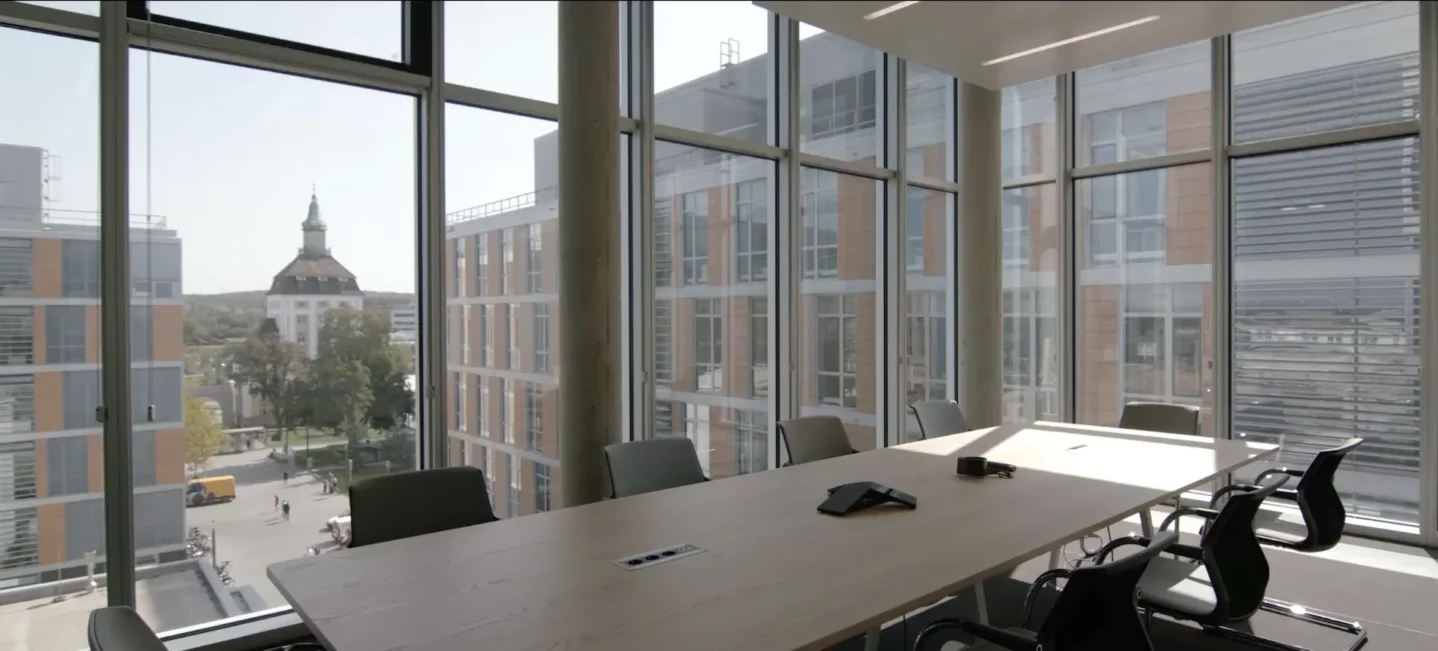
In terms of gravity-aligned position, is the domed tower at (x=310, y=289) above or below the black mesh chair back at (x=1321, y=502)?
above

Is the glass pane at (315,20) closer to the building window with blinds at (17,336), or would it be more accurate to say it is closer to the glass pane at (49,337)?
the glass pane at (49,337)

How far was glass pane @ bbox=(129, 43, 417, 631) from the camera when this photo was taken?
371 cm

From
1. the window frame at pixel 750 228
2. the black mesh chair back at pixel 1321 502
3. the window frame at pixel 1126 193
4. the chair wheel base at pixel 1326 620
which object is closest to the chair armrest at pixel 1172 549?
the black mesh chair back at pixel 1321 502

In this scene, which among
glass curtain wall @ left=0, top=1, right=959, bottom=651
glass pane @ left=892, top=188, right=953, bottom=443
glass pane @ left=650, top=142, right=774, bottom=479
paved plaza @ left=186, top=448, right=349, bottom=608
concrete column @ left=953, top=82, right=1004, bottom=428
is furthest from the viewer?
concrete column @ left=953, top=82, right=1004, bottom=428

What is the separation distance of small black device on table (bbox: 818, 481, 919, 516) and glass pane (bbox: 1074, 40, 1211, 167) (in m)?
5.15

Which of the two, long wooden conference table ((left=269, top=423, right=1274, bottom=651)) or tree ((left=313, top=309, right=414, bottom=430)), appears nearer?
long wooden conference table ((left=269, top=423, right=1274, bottom=651))

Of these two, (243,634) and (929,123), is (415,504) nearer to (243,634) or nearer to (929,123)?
(243,634)

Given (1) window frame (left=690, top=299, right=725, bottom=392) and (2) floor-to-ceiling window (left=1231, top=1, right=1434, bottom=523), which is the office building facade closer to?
(1) window frame (left=690, top=299, right=725, bottom=392)

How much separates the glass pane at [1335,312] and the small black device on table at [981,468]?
12.3 ft

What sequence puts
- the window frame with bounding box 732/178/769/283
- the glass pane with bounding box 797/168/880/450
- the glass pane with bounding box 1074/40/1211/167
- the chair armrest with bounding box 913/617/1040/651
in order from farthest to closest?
1. the glass pane with bounding box 1074/40/1211/167
2. the glass pane with bounding box 797/168/880/450
3. the window frame with bounding box 732/178/769/283
4. the chair armrest with bounding box 913/617/1040/651

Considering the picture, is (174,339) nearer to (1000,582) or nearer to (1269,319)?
(1000,582)

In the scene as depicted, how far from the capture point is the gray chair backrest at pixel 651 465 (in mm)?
3645

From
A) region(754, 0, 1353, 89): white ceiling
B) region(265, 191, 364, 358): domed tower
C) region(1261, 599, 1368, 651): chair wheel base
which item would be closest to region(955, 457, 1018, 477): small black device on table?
region(1261, 599, 1368, 651): chair wheel base

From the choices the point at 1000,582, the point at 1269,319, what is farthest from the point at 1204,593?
the point at 1269,319
